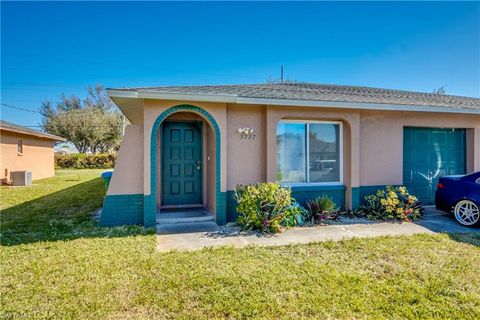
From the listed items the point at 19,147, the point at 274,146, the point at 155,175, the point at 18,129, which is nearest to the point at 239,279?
the point at 155,175

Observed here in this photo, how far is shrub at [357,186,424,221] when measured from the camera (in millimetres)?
6922

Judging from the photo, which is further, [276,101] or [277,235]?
[276,101]

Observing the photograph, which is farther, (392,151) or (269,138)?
(392,151)

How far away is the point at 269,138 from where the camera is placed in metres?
6.88

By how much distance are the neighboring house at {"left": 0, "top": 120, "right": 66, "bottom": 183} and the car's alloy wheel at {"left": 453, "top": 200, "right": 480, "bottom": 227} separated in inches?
736

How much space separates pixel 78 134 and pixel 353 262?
3616 centimetres

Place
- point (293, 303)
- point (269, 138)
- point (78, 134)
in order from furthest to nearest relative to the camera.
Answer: point (78, 134) < point (269, 138) < point (293, 303)

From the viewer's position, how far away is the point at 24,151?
16.4m

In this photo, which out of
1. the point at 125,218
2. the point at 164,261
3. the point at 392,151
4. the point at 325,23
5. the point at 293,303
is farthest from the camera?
the point at 325,23

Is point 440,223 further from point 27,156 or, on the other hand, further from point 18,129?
point 27,156

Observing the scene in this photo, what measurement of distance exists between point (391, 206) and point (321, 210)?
186 cm

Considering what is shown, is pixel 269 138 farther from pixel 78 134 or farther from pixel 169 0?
pixel 78 134

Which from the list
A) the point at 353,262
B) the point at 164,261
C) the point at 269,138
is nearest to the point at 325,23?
the point at 269,138

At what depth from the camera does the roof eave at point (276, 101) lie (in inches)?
226
